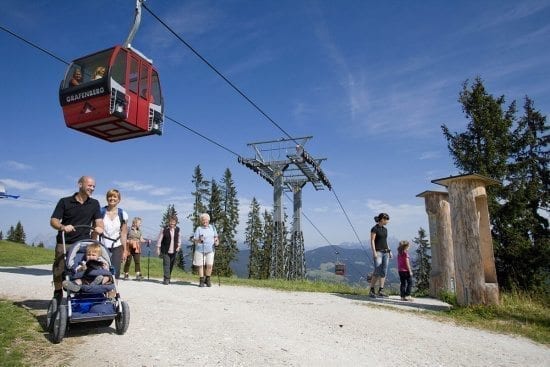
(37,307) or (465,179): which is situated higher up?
(465,179)

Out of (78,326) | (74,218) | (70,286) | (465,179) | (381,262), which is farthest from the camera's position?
(381,262)

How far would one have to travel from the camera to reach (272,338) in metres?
5.64

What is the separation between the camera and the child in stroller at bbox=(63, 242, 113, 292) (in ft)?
17.8

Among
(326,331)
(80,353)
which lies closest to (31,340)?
(80,353)

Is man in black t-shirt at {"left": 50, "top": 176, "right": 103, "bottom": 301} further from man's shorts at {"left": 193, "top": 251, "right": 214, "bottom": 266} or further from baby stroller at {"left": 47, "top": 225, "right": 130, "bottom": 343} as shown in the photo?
man's shorts at {"left": 193, "top": 251, "right": 214, "bottom": 266}

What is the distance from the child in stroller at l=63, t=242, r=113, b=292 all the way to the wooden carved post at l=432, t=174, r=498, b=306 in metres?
8.02

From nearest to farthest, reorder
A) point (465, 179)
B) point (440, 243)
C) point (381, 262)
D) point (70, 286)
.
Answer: point (70, 286), point (465, 179), point (381, 262), point (440, 243)

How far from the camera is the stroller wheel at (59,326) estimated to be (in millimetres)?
4871

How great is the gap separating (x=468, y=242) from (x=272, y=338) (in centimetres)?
616

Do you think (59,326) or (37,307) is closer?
(59,326)

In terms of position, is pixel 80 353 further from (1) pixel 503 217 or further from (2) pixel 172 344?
(1) pixel 503 217

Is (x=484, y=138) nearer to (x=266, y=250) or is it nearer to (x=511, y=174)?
(x=511, y=174)

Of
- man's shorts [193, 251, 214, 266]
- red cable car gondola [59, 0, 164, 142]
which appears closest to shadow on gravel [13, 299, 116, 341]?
red cable car gondola [59, 0, 164, 142]

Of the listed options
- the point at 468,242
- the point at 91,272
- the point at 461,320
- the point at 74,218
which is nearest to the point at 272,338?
the point at 91,272
